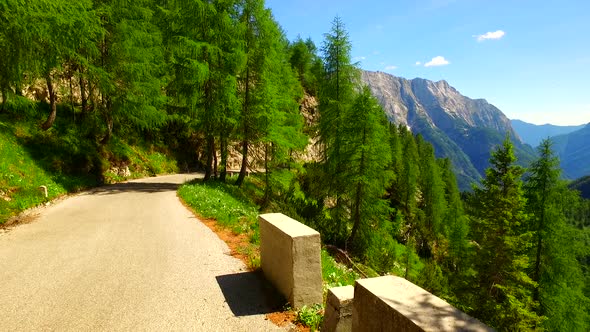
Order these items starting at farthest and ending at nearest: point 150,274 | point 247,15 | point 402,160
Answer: point 402,160 → point 247,15 → point 150,274

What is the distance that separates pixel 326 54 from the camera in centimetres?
2447

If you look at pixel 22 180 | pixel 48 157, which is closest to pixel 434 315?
pixel 22 180

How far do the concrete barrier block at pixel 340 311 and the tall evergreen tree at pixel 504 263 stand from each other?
55.3ft

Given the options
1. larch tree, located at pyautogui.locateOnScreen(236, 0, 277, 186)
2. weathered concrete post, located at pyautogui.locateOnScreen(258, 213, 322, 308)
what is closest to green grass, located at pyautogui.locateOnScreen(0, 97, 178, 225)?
larch tree, located at pyautogui.locateOnScreen(236, 0, 277, 186)

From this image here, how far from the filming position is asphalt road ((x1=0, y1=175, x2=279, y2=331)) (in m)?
5.34

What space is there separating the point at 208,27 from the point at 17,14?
14.0 meters

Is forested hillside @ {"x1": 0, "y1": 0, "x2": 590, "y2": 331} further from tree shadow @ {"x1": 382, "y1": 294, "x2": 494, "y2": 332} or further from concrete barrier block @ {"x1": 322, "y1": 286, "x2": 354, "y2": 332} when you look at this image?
tree shadow @ {"x1": 382, "y1": 294, "x2": 494, "y2": 332}

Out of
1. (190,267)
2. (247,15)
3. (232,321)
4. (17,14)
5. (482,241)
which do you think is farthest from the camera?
(247,15)

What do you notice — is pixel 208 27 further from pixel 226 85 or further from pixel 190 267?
pixel 190 267

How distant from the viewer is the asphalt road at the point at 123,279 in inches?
210

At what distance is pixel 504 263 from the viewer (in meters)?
19.2

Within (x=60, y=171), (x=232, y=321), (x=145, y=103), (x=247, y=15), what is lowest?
(x=232, y=321)

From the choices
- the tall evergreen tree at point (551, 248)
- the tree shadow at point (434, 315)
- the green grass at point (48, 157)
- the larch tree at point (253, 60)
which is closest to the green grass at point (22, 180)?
the green grass at point (48, 157)

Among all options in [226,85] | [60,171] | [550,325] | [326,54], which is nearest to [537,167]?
[550,325]
